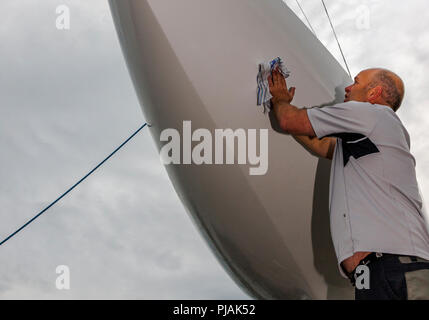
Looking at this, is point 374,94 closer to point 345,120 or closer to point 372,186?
point 345,120

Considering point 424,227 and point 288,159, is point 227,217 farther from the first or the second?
point 424,227

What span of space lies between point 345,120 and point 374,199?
0.78ft

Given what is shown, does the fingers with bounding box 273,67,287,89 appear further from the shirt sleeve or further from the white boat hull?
the shirt sleeve

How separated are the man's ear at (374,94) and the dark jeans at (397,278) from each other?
20.9 inches

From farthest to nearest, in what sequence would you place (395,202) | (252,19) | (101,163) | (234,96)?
(101,163)
(252,19)
(234,96)
(395,202)

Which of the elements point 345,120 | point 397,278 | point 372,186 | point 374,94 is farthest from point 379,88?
point 397,278

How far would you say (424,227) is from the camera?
4.58ft

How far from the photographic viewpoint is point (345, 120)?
1404 millimetres

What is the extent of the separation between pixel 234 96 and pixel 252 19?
333 millimetres

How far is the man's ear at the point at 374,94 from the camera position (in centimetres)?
158

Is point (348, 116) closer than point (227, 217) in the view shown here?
Yes

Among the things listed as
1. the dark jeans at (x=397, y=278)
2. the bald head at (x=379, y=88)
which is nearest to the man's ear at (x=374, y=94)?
the bald head at (x=379, y=88)
